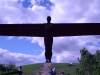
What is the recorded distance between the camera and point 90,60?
6931cm

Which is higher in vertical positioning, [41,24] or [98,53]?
[98,53]

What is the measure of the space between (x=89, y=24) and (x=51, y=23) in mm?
1362

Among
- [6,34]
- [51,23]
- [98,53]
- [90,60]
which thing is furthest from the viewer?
[98,53]

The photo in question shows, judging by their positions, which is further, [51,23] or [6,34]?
[6,34]

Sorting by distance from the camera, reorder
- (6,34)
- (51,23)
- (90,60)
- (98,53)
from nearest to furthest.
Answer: (51,23)
(6,34)
(90,60)
(98,53)

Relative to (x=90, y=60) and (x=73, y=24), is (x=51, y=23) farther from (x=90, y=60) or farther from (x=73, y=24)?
(x=90, y=60)

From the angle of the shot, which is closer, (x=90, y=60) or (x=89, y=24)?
(x=89, y=24)

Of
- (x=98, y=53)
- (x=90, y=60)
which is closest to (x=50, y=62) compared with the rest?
(x=90, y=60)

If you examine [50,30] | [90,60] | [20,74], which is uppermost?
[90,60]

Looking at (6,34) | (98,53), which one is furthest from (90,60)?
(6,34)

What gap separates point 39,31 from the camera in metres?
14.1

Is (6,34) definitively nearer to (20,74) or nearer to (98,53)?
(20,74)

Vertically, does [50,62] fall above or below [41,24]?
below

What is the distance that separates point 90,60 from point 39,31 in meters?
55.9
